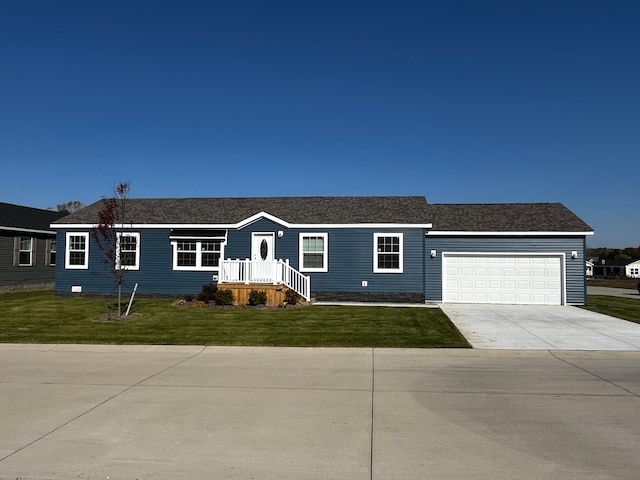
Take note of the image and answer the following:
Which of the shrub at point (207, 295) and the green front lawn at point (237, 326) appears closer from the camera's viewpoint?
the green front lawn at point (237, 326)

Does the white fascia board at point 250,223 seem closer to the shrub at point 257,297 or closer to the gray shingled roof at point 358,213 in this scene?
the gray shingled roof at point 358,213

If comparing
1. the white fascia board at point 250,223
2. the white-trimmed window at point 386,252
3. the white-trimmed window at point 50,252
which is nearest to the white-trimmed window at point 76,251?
the white fascia board at point 250,223

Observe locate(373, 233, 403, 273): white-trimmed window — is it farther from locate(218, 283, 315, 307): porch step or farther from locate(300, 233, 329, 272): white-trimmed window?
locate(218, 283, 315, 307): porch step

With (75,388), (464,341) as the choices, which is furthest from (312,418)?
(464,341)

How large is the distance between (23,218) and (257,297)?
17393mm

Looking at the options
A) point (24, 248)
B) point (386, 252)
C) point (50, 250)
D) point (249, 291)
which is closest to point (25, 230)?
point (24, 248)

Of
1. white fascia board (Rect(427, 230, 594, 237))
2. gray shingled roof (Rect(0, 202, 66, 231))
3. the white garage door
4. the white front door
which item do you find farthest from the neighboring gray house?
the white garage door

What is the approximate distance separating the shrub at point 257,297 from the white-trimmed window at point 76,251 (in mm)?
9440

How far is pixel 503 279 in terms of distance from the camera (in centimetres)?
2072

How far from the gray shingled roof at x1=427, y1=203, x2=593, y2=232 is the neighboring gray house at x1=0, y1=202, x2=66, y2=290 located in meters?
20.0

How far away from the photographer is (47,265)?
2784cm

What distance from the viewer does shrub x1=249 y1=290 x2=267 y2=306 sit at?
703 inches

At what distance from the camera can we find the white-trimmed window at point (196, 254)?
71.5 ft

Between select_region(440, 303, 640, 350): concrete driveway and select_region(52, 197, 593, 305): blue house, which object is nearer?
select_region(440, 303, 640, 350): concrete driveway
